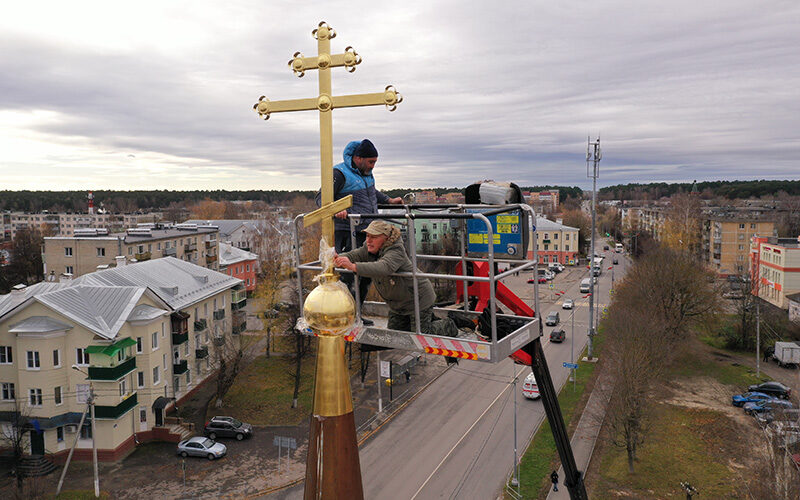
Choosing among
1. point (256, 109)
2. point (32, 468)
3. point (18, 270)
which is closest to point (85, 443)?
point (32, 468)

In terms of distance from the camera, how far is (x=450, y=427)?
107 feet

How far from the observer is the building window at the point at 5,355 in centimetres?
2842

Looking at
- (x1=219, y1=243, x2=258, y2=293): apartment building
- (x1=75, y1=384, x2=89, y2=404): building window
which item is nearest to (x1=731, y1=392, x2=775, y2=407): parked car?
(x1=75, y1=384, x2=89, y2=404): building window

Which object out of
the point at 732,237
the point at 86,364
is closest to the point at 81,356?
the point at 86,364

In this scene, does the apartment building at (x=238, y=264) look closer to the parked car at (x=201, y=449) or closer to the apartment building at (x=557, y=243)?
the parked car at (x=201, y=449)

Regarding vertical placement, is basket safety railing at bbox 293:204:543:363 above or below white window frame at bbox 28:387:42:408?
above

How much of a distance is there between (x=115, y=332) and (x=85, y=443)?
6555mm

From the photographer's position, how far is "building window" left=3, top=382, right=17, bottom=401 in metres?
28.4

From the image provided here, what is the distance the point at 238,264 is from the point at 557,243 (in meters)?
57.6

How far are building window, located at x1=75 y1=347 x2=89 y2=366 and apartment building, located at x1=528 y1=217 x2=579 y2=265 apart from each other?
80.1m

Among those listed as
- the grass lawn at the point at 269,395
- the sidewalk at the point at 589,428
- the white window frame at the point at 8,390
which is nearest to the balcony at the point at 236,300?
the grass lawn at the point at 269,395

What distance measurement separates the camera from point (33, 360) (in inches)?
1100

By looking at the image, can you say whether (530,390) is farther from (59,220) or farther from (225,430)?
(59,220)

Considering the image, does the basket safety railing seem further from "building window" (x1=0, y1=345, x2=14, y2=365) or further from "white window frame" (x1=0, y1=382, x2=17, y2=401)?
"white window frame" (x1=0, y1=382, x2=17, y2=401)
